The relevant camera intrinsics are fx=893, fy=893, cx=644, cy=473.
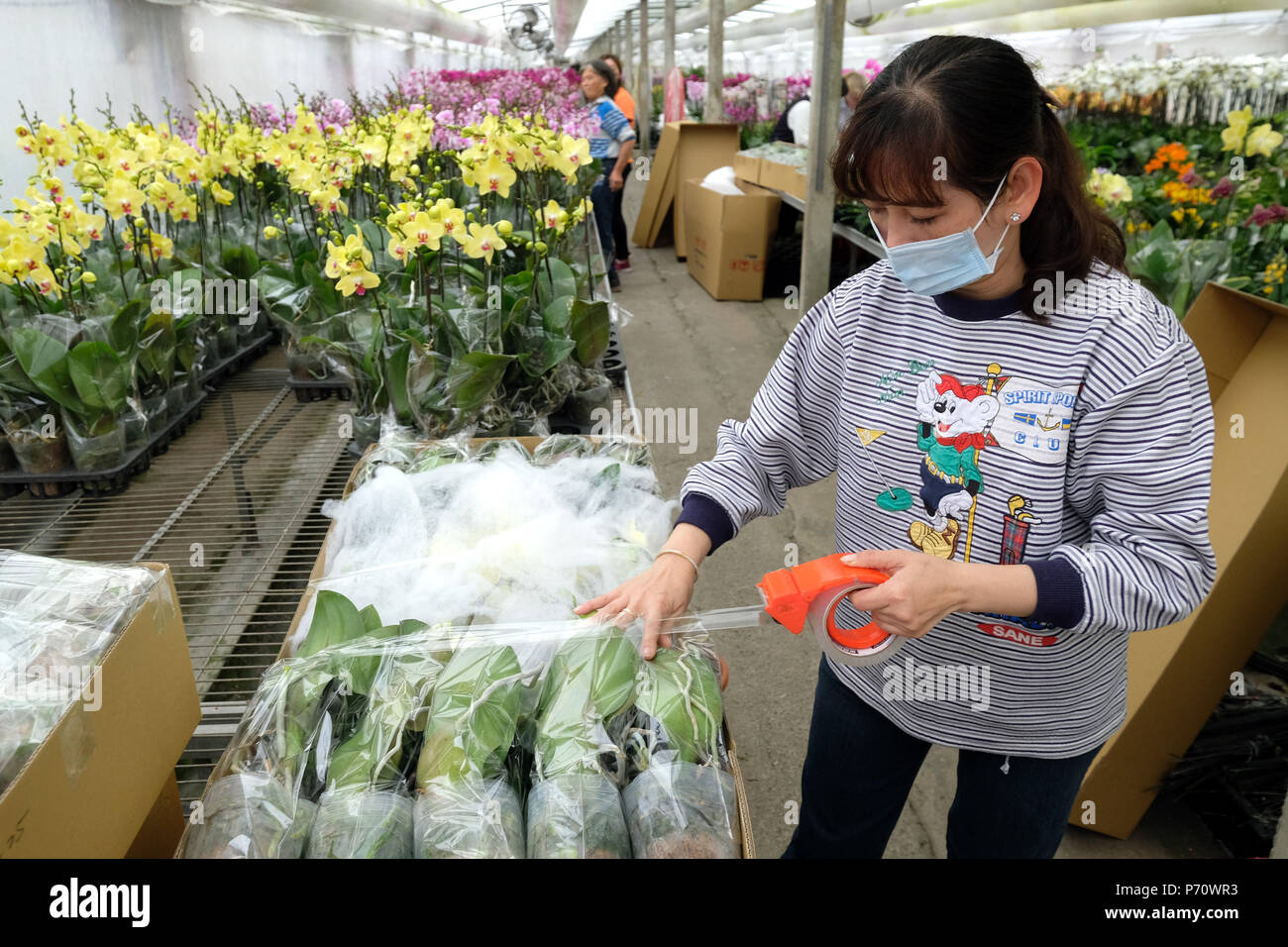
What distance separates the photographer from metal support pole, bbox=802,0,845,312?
4215 mm

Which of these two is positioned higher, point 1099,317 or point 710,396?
point 1099,317

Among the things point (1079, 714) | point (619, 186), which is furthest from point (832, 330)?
point (619, 186)

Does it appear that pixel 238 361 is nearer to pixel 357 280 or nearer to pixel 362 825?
pixel 357 280

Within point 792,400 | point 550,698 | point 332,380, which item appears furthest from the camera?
point 332,380

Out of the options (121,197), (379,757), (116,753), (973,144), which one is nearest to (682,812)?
(379,757)

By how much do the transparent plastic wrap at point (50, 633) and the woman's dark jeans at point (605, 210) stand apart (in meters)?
4.53

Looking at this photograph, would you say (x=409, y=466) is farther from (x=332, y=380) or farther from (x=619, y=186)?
(x=619, y=186)

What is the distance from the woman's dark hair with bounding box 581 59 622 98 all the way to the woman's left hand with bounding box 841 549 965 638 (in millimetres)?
5293

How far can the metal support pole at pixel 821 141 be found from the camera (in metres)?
4.21

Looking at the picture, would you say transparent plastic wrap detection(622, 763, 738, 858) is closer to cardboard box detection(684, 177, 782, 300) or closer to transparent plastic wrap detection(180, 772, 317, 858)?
transparent plastic wrap detection(180, 772, 317, 858)

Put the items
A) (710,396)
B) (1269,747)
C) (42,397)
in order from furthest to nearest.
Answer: (710,396), (42,397), (1269,747)

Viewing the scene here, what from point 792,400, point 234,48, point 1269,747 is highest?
point 234,48

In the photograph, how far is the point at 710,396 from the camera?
4.06 meters

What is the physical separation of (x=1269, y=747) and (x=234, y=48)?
20.9 feet
